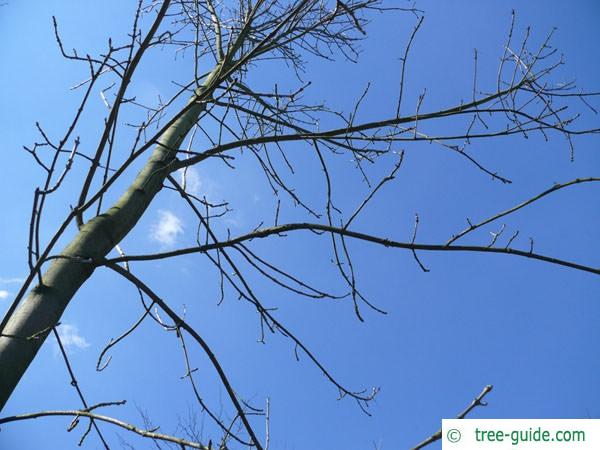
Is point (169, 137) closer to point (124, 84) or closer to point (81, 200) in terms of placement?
point (81, 200)

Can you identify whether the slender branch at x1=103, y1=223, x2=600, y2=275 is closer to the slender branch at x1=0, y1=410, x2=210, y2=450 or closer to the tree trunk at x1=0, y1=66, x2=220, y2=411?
the tree trunk at x1=0, y1=66, x2=220, y2=411

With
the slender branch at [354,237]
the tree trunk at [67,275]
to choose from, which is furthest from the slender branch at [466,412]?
the tree trunk at [67,275]

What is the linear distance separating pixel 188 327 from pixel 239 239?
1.11 ft

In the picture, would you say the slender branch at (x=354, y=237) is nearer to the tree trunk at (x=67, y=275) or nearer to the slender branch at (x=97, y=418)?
the tree trunk at (x=67, y=275)

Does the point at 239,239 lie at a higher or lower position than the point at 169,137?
lower

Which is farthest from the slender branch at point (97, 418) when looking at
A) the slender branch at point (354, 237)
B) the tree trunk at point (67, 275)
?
the slender branch at point (354, 237)

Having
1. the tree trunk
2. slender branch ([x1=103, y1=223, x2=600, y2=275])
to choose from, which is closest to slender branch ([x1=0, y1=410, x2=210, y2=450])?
the tree trunk

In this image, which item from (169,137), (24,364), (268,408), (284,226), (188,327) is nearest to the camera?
(24,364)

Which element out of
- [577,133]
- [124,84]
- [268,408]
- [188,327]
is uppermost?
[577,133]

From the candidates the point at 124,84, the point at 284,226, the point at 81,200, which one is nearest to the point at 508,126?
the point at 284,226

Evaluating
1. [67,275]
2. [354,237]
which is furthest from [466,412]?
[67,275]

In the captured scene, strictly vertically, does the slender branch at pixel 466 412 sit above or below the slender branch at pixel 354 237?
below

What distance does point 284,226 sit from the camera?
136cm

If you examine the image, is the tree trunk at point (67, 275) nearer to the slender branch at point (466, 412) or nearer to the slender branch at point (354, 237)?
the slender branch at point (354, 237)
